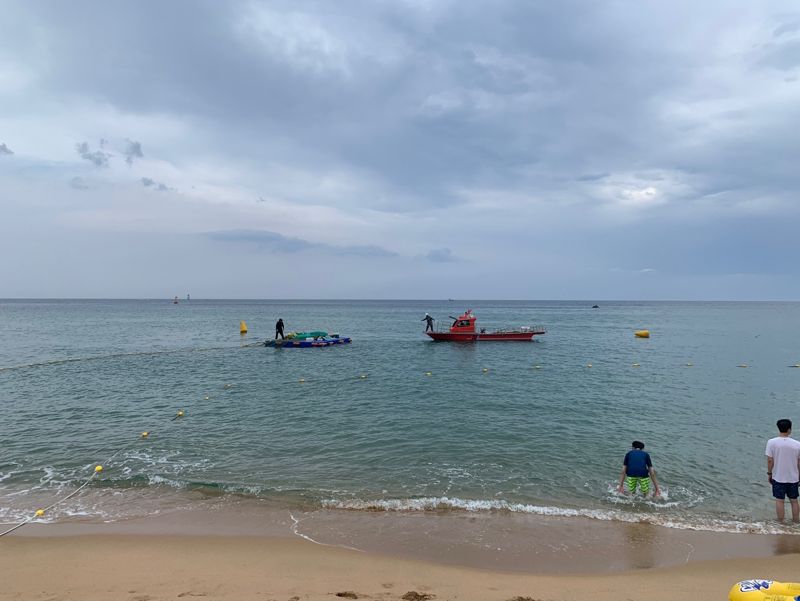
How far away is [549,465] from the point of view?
1372 cm

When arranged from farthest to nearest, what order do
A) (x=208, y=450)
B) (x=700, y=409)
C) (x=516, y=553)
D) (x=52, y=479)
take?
(x=700, y=409) → (x=208, y=450) → (x=52, y=479) → (x=516, y=553)

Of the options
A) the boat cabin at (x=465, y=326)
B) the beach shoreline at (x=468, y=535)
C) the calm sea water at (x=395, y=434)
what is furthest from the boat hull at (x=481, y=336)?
the beach shoreline at (x=468, y=535)

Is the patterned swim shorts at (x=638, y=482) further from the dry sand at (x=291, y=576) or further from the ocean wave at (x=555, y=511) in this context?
the dry sand at (x=291, y=576)

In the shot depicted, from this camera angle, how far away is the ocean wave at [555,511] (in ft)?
32.1

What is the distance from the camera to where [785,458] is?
30.4 ft

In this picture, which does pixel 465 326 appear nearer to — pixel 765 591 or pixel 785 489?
pixel 785 489

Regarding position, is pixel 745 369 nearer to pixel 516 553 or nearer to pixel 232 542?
pixel 516 553

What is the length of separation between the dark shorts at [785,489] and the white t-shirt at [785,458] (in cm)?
12

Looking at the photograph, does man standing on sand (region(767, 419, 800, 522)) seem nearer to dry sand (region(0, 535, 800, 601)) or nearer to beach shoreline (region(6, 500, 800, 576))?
beach shoreline (region(6, 500, 800, 576))

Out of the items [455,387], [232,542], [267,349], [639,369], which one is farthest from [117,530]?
[267,349]

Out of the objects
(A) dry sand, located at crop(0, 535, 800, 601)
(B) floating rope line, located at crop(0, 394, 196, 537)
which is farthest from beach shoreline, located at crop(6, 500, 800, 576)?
(A) dry sand, located at crop(0, 535, 800, 601)

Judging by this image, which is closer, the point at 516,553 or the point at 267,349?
the point at 516,553

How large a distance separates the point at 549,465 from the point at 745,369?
27497 mm

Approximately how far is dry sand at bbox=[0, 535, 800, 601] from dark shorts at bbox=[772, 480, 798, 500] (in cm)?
145
